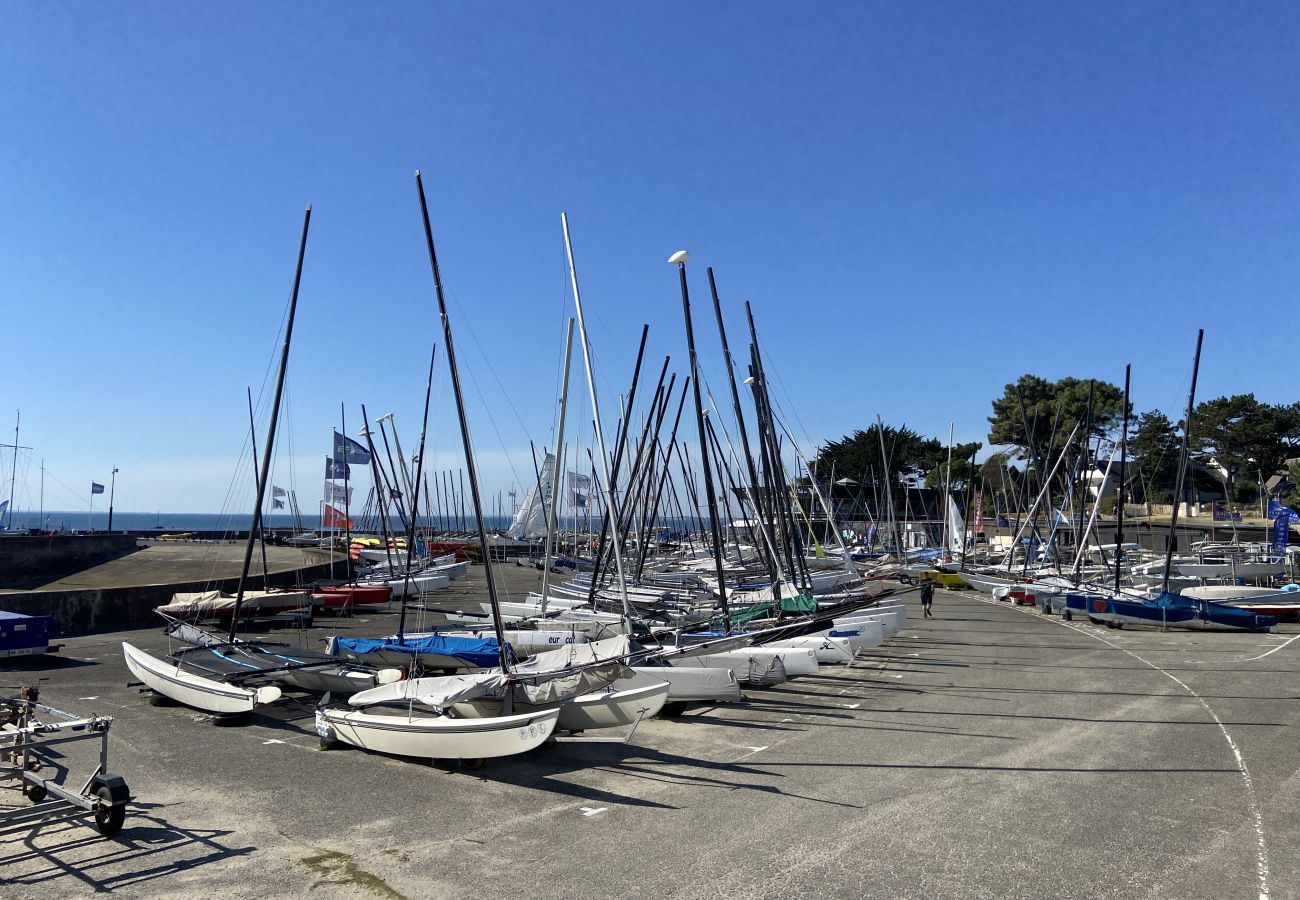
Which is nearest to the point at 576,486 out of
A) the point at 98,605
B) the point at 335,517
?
the point at 335,517

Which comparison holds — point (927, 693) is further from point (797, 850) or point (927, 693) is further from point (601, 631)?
point (797, 850)

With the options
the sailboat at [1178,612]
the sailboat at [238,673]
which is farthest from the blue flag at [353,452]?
the sailboat at [1178,612]

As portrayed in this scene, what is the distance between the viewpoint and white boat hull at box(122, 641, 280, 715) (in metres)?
16.3

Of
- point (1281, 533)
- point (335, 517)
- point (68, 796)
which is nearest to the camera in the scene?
point (68, 796)

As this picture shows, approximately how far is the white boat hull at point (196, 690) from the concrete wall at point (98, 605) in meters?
13.1

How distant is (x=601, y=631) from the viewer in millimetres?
24641

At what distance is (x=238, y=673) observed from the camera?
1738 cm

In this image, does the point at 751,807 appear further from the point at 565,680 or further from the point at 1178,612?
the point at 1178,612

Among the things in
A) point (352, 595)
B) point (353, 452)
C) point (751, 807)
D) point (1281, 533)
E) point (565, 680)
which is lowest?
point (352, 595)

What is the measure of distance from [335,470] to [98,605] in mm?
17783

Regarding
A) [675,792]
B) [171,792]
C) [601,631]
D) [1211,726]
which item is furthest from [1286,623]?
[171,792]

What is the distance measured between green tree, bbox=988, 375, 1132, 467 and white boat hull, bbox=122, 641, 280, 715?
79.2m

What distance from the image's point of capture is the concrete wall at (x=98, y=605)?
28.9m

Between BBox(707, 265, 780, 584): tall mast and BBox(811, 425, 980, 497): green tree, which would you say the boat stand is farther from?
BBox(811, 425, 980, 497): green tree
